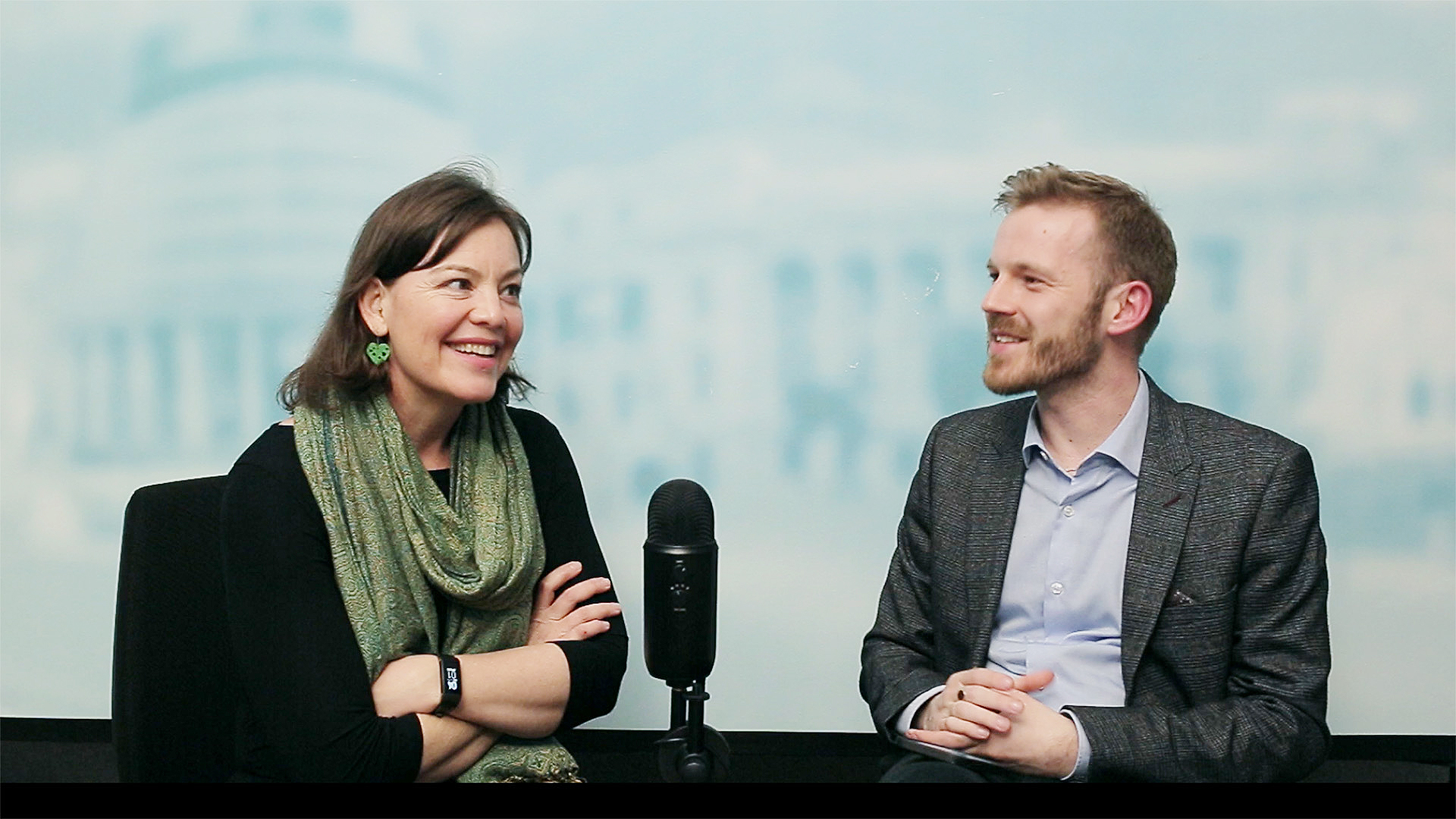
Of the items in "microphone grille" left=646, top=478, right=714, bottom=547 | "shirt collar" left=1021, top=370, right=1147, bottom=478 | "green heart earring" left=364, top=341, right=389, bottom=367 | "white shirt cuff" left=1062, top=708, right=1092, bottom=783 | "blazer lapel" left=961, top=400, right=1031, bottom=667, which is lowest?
"white shirt cuff" left=1062, top=708, right=1092, bottom=783

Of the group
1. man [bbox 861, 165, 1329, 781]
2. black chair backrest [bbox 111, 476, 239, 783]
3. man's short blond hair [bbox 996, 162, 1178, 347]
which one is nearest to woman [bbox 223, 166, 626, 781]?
black chair backrest [bbox 111, 476, 239, 783]

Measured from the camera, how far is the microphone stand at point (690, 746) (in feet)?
5.56

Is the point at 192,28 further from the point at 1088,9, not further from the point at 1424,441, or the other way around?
the point at 1424,441

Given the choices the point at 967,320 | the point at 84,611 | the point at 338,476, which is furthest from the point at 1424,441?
the point at 84,611

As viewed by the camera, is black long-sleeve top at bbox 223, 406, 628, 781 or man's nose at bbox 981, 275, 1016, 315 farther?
man's nose at bbox 981, 275, 1016, 315

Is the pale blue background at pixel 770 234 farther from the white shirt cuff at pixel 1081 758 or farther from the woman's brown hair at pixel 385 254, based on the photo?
the white shirt cuff at pixel 1081 758

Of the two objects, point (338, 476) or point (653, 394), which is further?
point (653, 394)

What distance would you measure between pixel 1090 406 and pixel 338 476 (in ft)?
3.93

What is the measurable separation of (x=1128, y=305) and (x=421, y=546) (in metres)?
1.20

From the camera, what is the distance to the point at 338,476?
2072 millimetres

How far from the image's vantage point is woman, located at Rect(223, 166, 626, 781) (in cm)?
195

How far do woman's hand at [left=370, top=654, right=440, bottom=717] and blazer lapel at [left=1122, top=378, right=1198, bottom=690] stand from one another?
1.06 m

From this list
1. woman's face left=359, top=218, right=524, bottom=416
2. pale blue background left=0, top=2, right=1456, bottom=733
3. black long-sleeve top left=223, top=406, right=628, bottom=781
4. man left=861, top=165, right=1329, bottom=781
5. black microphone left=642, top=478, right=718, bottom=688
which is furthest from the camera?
pale blue background left=0, top=2, right=1456, bottom=733

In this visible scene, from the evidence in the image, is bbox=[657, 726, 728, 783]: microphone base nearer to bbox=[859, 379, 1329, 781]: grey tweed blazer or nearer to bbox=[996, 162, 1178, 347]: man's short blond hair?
A: bbox=[859, 379, 1329, 781]: grey tweed blazer
